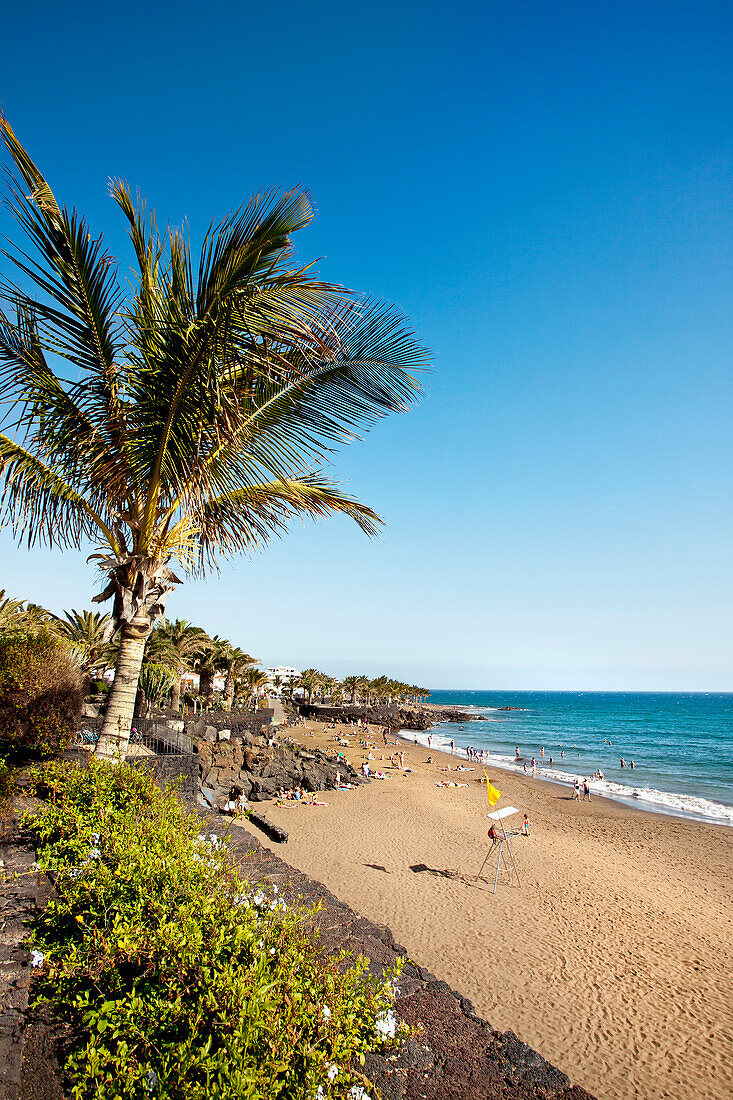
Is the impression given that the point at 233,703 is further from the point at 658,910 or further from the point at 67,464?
the point at 67,464

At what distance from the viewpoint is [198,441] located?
5.13 metres

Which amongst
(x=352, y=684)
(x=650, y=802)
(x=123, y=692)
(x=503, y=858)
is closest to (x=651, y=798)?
(x=650, y=802)

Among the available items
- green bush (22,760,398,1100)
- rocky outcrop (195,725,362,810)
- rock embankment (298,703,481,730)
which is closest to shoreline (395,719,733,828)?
rocky outcrop (195,725,362,810)

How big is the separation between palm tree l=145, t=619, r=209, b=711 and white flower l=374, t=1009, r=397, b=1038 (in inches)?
975

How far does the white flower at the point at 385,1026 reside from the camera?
3177 millimetres

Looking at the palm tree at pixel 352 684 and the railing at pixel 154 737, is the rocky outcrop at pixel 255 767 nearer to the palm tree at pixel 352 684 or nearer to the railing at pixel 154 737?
the railing at pixel 154 737

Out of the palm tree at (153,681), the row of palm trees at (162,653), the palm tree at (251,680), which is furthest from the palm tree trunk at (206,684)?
the palm tree at (153,681)

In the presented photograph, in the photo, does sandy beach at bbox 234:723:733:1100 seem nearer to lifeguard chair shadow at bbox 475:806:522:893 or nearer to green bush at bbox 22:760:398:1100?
lifeguard chair shadow at bbox 475:806:522:893

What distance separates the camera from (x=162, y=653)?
26625 mm

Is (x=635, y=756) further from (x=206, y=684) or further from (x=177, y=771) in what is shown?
(x=177, y=771)

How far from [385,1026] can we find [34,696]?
242 inches

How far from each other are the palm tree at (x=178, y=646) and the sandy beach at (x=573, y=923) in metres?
11.5

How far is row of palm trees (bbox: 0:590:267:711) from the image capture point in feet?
63.5

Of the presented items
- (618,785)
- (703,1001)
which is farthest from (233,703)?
(703,1001)
